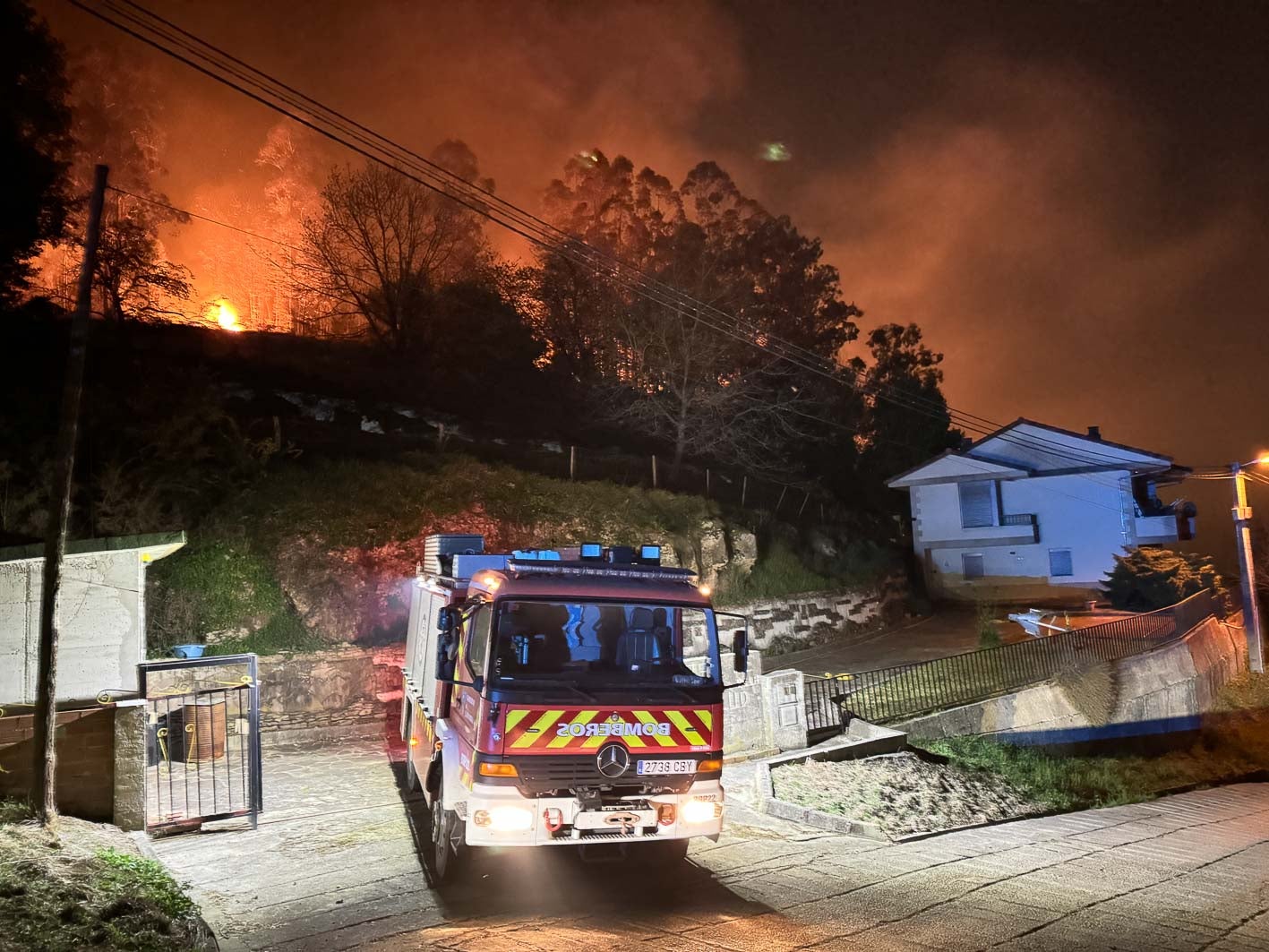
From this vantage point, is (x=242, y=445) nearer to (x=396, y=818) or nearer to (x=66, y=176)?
(x=66, y=176)

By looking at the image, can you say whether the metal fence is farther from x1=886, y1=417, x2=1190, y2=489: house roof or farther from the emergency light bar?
x1=886, y1=417, x2=1190, y2=489: house roof

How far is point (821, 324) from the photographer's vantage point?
38.2 metres

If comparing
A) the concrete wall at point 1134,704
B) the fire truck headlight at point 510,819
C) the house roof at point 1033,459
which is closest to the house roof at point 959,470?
the house roof at point 1033,459

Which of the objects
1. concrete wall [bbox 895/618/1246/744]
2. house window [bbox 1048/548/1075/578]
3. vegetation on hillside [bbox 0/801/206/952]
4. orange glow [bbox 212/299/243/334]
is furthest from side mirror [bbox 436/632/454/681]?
house window [bbox 1048/548/1075/578]

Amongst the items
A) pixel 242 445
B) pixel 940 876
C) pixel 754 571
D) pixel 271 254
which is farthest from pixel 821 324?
pixel 940 876

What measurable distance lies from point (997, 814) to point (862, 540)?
68.7 feet

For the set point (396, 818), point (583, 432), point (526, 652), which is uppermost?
point (583, 432)

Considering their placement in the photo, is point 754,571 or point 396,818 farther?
point 754,571

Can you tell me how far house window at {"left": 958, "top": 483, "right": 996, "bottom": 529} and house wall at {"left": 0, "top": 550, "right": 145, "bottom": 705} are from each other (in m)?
34.1

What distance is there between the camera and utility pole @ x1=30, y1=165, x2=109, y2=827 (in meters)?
7.21

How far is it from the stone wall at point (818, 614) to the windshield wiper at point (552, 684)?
50.1ft

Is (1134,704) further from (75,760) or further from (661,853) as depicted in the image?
(75,760)

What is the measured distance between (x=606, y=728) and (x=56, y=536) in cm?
543

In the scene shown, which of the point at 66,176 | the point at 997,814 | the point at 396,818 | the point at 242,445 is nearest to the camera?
the point at 396,818
